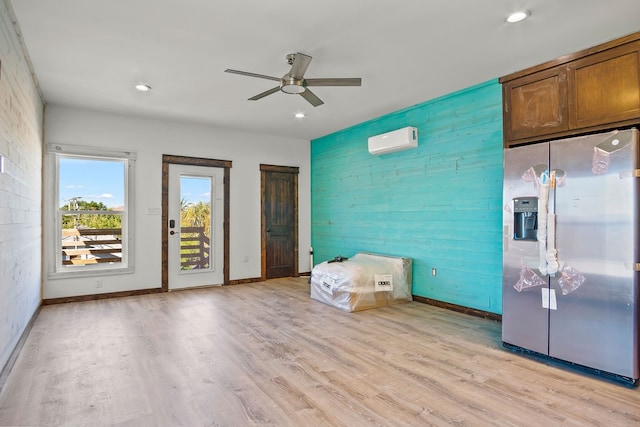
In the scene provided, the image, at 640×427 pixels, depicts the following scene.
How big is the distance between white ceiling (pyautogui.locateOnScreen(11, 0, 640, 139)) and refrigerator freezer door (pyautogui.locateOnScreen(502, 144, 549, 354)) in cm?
102

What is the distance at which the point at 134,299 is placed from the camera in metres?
5.19

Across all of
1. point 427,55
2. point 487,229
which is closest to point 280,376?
point 487,229

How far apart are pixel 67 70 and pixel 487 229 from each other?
16.0ft

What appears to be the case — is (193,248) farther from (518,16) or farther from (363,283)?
(518,16)

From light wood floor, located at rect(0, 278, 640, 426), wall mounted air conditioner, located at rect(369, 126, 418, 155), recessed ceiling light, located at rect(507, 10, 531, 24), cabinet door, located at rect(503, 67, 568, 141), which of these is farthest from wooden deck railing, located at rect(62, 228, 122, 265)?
recessed ceiling light, located at rect(507, 10, 531, 24)

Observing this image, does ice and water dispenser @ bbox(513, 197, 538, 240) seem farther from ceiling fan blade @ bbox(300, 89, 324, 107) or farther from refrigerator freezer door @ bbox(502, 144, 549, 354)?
ceiling fan blade @ bbox(300, 89, 324, 107)

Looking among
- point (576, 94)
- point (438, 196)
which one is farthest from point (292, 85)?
point (438, 196)

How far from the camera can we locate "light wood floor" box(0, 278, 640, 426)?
2.12 metres

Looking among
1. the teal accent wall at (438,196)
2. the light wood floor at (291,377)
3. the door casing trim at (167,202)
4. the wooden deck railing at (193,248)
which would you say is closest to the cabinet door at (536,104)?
the teal accent wall at (438,196)

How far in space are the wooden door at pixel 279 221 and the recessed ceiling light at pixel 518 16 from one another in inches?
185

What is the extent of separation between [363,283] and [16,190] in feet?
11.9

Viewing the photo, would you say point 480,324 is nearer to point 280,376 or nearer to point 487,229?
point 487,229

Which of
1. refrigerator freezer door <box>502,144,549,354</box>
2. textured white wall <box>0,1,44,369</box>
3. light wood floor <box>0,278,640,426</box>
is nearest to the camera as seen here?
light wood floor <box>0,278,640,426</box>

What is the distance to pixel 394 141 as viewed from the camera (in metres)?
5.08
